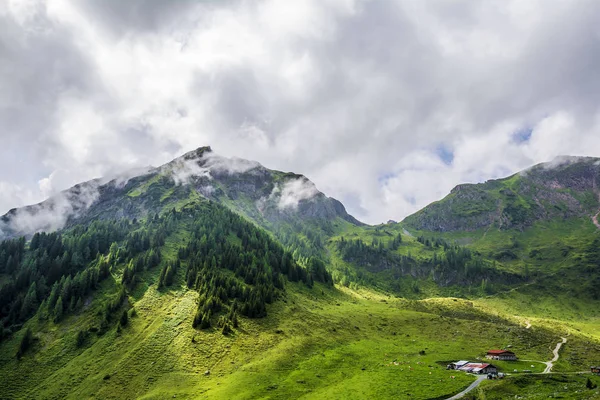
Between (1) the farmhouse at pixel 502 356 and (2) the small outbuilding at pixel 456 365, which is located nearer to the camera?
(2) the small outbuilding at pixel 456 365

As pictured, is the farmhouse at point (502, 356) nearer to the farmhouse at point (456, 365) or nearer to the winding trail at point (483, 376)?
the winding trail at point (483, 376)

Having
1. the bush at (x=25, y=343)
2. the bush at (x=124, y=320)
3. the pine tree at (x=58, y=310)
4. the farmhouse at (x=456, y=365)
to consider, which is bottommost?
the farmhouse at (x=456, y=365)

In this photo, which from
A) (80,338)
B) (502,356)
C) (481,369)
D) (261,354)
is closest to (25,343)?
(80,338)

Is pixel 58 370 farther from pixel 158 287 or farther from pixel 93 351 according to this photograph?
pixel 158 287

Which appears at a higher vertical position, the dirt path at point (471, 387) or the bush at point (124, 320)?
the bush at point (124, 320)

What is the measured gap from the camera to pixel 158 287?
145m

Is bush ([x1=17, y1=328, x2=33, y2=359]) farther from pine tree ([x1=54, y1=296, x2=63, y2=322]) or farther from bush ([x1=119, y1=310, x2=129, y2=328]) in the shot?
bush ([x1=119, y1=310, x2=129, y2=328])

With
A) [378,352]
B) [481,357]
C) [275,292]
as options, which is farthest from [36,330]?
[481,357]

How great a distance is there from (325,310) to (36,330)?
112429 millimetres

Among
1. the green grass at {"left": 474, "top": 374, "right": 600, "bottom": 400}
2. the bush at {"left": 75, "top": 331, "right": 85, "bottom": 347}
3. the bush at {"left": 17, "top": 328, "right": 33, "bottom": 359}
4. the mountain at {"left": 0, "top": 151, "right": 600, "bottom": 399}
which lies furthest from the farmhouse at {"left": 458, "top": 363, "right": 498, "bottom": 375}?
the bush at {"left": 17, "top": 328, "right": 33, "bottom": 359}

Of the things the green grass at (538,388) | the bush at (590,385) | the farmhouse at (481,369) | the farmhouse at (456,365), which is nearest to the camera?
the green grass at (538,388)

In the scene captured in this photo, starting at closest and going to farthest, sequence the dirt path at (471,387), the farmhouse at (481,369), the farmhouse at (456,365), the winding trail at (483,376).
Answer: the dirt path at (471,387) < the winding trail at (483,376) < the farmhouse at (481,369) < the farmhouse at (456,365)

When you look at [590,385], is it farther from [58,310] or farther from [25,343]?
[58,310]

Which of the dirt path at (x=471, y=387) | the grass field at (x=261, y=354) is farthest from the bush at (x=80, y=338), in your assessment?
the dirt path at (x=471, y=387)
